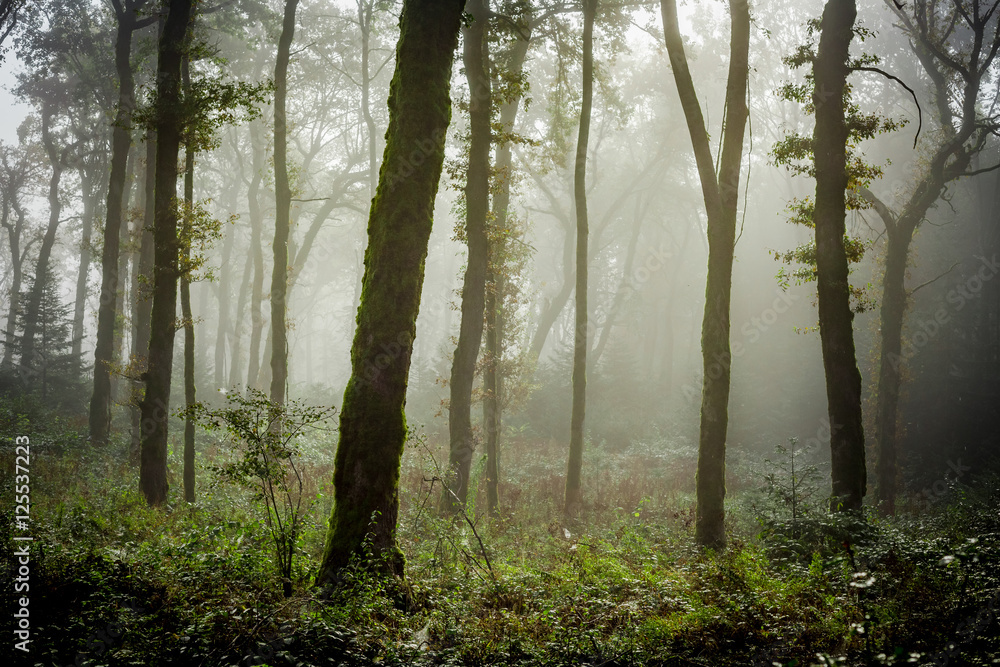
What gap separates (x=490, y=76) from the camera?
12289mm

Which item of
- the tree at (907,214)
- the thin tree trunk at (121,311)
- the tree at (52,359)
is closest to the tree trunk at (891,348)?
the tree at (907,214)

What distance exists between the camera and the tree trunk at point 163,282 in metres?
10.4

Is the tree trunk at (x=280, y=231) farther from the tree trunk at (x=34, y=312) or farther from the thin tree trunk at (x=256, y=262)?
the tree trunk at (x=34, y=312)

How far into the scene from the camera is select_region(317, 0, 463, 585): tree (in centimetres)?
555

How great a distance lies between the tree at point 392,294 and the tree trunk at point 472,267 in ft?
17.6

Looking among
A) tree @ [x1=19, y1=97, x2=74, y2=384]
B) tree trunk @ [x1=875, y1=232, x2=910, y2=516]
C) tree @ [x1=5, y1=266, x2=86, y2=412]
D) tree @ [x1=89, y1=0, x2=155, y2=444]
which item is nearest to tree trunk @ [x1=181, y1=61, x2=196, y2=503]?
tree @ [x1=89, y1=0, x2=155, y2=444]

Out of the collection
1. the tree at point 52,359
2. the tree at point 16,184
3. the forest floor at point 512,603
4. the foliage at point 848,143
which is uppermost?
the tree at point 16,184

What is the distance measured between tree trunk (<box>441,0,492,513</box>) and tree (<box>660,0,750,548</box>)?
12.1 ft

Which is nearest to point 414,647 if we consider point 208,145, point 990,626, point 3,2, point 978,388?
point 990,626

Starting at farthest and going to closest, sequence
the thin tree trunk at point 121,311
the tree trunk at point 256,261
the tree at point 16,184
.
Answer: the tree at point 16,184 → the tree trunk at point 256,261 → the thin tree trunk at point 121,311

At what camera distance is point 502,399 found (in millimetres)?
16453

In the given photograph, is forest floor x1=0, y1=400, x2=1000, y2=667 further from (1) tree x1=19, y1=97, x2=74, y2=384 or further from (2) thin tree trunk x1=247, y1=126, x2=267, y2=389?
(1) tree x1=19, y1=97, x2=74, y2=384

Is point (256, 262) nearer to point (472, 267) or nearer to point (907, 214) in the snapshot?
point (472, 267)

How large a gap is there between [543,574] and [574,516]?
22.5ft
